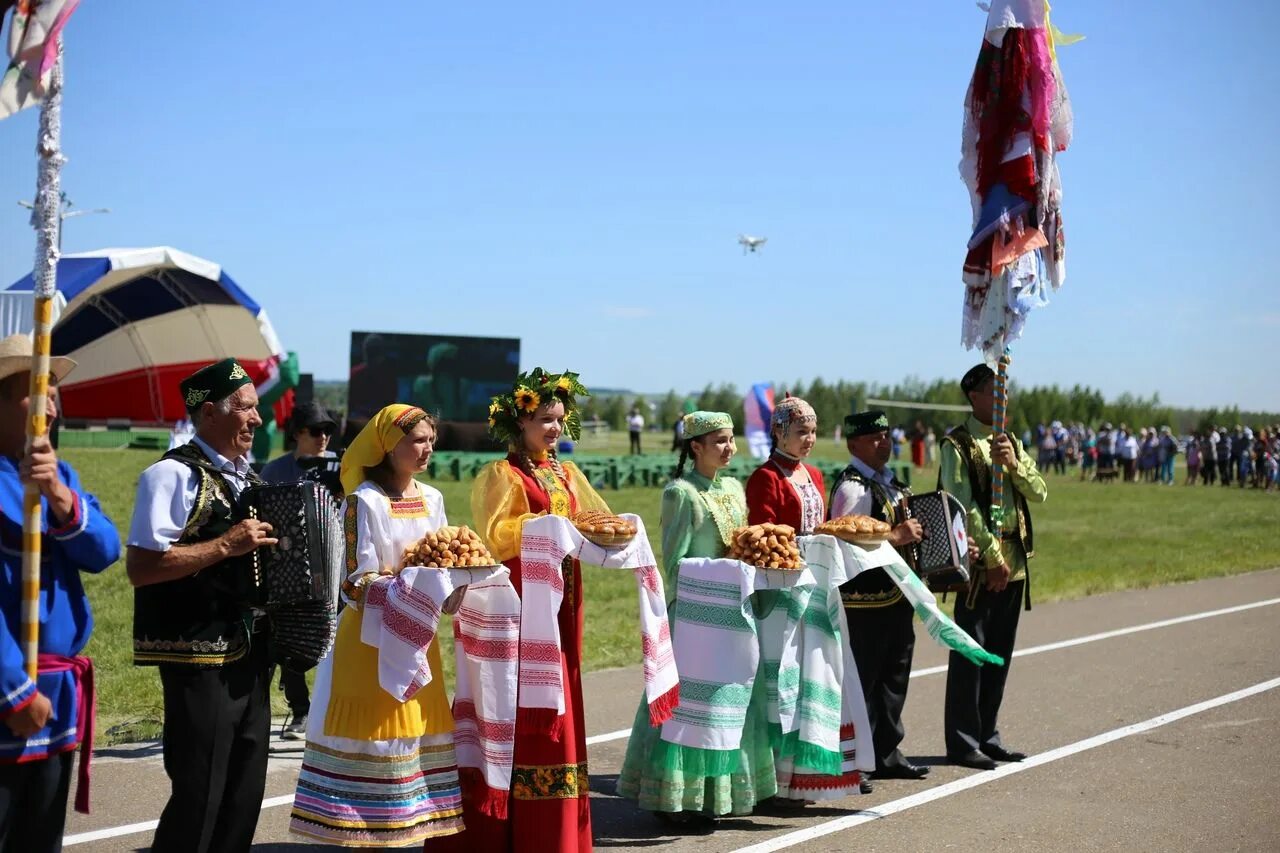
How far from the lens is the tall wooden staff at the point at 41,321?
3.75 metres

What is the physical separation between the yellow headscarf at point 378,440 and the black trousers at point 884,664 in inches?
120

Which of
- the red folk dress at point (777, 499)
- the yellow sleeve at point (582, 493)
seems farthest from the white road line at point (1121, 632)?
the yellow sleeve at point (582, 493)

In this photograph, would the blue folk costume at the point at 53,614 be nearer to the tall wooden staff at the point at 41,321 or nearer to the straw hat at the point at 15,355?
the tall wooden staff at the point at 41,321

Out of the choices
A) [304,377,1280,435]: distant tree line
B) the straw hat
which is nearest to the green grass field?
the straw hat

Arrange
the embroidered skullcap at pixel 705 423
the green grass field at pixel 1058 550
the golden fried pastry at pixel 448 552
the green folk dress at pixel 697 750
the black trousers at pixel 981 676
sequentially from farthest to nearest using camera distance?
the green grass field at pixel 1058 550, the black trousers at pixel 981 676, the embroidered skullcap at pixel 705 423, the green folk dress at pixel 697 750, the golden fried pastry at pixel 448 552

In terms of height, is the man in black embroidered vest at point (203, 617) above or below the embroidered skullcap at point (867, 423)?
below

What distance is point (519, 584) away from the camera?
5.79 metres

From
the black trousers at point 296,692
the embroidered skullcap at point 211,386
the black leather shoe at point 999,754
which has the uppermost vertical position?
the embroidered skullcap at point 211,386

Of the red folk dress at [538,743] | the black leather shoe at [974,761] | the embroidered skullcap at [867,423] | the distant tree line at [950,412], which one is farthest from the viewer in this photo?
the distant tree line at [950,412]

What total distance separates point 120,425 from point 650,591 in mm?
40777

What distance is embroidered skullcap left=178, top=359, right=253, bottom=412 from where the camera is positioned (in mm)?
4660

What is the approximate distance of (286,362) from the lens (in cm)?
2127

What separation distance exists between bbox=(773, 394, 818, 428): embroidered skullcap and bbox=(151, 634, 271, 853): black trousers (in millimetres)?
3172

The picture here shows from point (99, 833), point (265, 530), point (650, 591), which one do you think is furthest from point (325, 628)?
point (99, 833)
